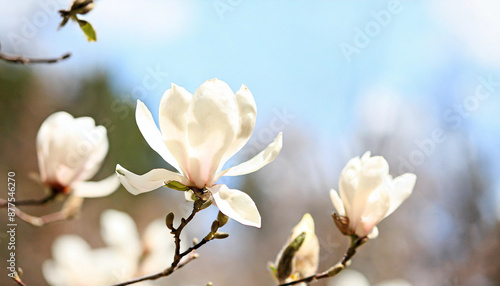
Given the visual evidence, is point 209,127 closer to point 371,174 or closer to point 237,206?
point 237,206

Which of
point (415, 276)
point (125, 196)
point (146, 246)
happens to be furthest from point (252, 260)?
point (146, 246)

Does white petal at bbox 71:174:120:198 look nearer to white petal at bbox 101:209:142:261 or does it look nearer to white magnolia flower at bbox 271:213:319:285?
white magnolia flower at bbox 271:213:319:285

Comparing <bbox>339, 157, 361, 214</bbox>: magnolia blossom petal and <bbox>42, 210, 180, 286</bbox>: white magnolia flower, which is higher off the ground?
<bbox>339, 157, 361, 214</bbox>: magnolia blossom petal

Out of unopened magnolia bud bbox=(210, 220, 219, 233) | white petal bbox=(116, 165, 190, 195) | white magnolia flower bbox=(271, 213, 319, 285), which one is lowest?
white magnolia flower bbox=(271, 213, 319, 285)

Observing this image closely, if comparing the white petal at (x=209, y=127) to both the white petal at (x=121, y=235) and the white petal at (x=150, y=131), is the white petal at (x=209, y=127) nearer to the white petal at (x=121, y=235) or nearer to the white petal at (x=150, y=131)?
the white petal at (x=150, y=131)

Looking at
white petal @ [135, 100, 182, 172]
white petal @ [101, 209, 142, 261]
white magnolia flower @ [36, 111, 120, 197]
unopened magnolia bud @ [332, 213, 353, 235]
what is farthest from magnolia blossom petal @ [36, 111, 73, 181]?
white petal @ [101, 209, 142, 261]

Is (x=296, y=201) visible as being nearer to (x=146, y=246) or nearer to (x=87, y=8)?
(x=146, y=246)

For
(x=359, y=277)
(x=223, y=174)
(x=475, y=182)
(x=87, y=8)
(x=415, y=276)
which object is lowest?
(x=415, y=276)

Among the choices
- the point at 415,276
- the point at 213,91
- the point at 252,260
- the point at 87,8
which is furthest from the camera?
the point at 252,260
